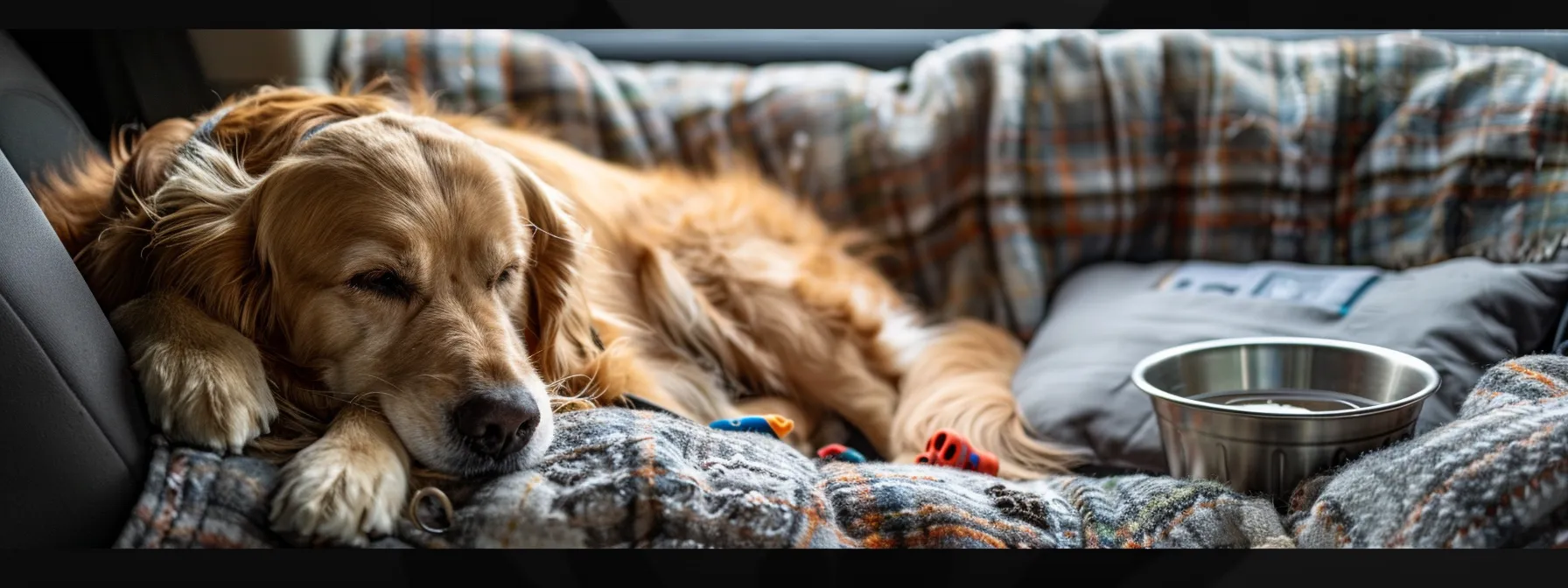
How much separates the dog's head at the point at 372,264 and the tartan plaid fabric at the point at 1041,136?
952mm

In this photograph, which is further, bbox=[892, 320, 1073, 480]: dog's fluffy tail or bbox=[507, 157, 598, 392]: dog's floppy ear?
bbox=[892, 320, 1073, 480]: dog's fluffy tail

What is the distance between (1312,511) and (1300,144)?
1115 mm

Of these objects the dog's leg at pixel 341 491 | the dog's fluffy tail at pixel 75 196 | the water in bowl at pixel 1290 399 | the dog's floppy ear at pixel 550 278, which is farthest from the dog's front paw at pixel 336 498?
the water in bowl at pixel 1290 399

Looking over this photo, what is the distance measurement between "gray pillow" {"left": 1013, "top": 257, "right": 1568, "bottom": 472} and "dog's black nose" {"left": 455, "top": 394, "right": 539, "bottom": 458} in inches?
32.7

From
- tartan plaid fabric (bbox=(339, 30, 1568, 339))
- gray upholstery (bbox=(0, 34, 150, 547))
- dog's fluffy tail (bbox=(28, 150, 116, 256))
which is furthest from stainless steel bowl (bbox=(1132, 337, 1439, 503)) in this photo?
dog's fluffy tail (bbox=(28, 150, 116, 256))

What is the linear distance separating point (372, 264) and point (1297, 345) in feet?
3.59

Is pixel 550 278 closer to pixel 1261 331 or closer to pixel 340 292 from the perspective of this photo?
pixel 340 292

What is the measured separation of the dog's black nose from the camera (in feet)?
3.59

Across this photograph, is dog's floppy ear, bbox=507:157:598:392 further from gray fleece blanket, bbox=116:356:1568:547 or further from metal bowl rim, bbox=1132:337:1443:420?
A: metal bowl rim, bbox=1132:337:1443:420

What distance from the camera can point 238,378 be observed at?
108 centimetres

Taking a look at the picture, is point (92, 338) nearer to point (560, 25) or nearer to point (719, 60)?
point (560, 25)

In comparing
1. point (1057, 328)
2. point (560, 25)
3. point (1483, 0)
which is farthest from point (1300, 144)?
point (560, 25)

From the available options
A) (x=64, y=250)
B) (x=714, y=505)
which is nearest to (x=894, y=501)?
(x=714, y=505)

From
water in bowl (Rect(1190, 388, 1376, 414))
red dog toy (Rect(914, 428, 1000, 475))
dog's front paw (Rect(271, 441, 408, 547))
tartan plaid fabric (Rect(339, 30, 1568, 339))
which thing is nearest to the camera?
dog's front paw (Rect(271, 441, 408, 547))
